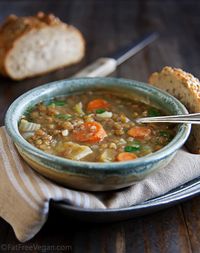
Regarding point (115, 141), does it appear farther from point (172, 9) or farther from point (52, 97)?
point (172, 9)

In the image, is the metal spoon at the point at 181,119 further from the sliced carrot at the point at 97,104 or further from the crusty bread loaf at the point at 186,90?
the sliced carrot at the point at 97,104

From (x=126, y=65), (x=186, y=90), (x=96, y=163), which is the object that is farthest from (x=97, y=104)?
(x=126, y=65)

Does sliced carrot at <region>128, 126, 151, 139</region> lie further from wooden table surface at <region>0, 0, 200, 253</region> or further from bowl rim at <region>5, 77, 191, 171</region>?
wooden table surface at <region>0, 0, 200, 253</region>

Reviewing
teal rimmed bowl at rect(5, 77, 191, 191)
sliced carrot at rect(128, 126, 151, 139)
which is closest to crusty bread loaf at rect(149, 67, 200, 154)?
teal rimmed bowl at rect(5, 77, 191, 191)

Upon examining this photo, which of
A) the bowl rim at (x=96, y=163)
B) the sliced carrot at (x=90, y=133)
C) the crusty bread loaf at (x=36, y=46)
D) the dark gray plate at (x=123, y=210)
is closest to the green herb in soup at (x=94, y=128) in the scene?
the sliced carrot at (x=90, y=133)

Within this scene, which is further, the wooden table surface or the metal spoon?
the metal spoon

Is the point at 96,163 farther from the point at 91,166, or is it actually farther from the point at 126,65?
the point at 126,65
